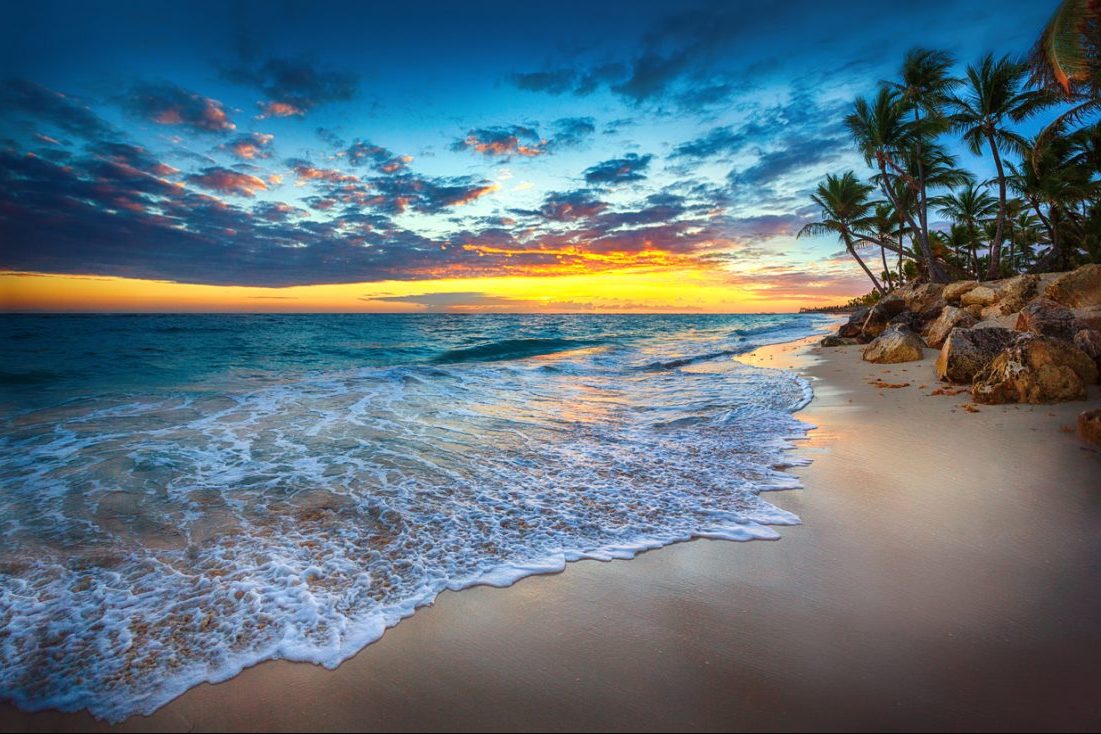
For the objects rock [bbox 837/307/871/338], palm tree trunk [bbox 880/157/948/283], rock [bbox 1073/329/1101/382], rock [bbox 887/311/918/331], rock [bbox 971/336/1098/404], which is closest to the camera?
rock [bbox 971/336/1098/404]

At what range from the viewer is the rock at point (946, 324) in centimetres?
1240

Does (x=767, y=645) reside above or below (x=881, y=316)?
below

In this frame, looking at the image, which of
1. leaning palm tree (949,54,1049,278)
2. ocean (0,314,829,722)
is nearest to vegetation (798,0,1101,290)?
leaning palm tree (949,54,1049,278)

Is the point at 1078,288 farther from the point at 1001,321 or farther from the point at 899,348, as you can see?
the point at 899,348

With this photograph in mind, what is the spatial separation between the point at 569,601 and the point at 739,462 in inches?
136

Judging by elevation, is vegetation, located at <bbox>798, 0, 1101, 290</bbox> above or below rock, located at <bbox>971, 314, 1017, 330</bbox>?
above

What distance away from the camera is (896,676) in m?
2.26

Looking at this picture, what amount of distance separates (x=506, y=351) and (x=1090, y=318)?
23017 mm

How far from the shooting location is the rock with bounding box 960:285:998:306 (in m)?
14.7

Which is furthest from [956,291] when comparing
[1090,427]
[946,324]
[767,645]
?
[767,645]

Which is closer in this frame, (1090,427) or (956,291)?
(1090,427)

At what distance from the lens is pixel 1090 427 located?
17.0 feet

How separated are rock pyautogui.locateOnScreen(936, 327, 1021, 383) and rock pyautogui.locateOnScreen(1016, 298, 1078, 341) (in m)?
0.53

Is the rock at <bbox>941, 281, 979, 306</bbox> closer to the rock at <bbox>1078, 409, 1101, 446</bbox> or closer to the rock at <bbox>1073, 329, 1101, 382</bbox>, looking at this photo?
the rock at <bbox>1073, 329, 1101, 382</bbox>
